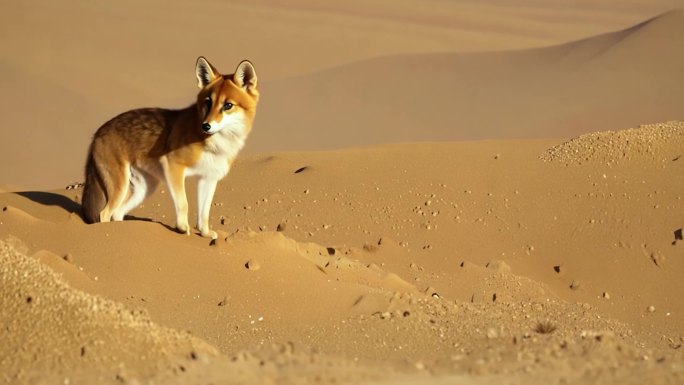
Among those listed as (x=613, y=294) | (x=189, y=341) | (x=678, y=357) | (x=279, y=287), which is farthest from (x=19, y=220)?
(x=613, y=294)

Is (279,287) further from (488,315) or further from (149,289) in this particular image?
(488,315)

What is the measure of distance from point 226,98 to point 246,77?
1.02 feet

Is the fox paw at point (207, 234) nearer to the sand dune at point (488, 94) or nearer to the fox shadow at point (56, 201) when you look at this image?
the fox shadow at point (56, 201)

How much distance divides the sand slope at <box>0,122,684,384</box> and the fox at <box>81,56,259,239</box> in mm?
400

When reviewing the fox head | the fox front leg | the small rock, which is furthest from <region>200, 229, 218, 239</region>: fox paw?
the fox head

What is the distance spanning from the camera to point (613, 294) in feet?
46.2

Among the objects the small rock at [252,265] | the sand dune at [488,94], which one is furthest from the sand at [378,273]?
the sand dune at [488,94]

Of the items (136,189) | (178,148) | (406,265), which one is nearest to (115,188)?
(136,189)

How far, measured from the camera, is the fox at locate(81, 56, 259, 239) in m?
10.2

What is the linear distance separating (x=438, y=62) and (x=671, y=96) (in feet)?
42.4

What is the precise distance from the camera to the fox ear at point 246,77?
1021cm

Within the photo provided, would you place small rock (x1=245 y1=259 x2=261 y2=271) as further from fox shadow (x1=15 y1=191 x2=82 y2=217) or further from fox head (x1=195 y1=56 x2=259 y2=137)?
fox shadow (x1=15 y1=191 x2=82 y2=217)

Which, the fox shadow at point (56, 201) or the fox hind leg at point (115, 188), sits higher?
the fox hind leg at point (115, 188)

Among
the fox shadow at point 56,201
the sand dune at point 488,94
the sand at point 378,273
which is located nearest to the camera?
the sand at point 378,273
